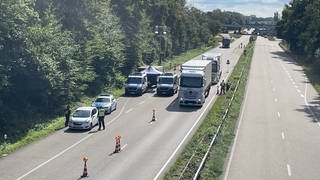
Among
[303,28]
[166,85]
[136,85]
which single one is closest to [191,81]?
[166,85]

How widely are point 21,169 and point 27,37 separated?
13.8 m

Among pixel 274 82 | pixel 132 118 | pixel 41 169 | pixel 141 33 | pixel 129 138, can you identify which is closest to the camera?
pixel 41 169

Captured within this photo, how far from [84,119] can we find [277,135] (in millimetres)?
13339

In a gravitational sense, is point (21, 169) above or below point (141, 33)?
below

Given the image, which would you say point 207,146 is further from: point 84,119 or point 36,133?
point 36,133

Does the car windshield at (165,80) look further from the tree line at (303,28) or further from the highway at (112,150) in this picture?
the tree line at (303,28)

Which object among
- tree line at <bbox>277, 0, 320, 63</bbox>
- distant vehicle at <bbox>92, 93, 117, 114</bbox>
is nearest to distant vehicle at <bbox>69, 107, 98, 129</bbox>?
distant vehicle at <bbox>92, 93, 117, 114</bbox>

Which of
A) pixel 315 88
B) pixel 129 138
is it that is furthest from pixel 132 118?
pixel 315 88

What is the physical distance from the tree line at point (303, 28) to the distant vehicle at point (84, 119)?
57.0 metres

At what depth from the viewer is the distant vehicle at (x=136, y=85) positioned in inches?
2088

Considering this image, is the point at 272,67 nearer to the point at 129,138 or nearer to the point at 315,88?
the point at 315,88

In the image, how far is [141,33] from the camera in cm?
7400

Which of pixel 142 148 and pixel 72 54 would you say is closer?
pixel 142 148

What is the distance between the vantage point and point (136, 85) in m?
53.2
